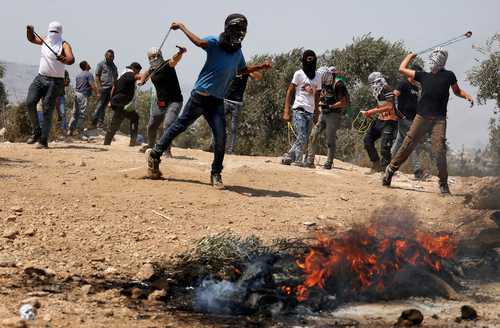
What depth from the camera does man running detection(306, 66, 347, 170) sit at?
11430 millimetres

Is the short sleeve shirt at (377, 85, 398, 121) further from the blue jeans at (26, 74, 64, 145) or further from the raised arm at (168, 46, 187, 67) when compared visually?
the blue jeans at (26, 74, 64, 145)

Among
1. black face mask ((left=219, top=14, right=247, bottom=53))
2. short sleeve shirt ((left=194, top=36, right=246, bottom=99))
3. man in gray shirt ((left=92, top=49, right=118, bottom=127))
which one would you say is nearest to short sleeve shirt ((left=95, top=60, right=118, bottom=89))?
man in gray shirt ((left=92, top=49, right=118, bottom=127))

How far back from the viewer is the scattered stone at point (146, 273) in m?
5.14

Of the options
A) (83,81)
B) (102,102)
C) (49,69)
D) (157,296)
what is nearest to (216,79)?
(157,296)

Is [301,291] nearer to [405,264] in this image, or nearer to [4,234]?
[405,264]

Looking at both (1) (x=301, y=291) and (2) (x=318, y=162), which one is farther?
(2) (x=318, y=162)

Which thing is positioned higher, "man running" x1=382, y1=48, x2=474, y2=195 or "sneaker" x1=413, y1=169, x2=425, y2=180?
"man running" x1=382, y1=48, x2=474, y2=195

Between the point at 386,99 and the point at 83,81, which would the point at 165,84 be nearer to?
the point at 386,99

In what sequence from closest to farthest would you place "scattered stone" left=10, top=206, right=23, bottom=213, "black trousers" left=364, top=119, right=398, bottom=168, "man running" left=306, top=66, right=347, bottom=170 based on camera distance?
1. "scattered stone" left=10, top=206, right=23, bottom=213
2. "black trousers" left=364, top=119, right=398, bottom=168
3. "man running" left=306, top=66, right=347, bottom=170

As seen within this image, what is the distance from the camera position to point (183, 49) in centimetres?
941

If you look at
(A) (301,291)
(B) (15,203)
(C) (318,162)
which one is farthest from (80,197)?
(C) (318,162)

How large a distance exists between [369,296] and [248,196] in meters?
3.28

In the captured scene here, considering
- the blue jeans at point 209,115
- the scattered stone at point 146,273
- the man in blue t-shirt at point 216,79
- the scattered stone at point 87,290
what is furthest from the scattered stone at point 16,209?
the blue jeans at point 209,115

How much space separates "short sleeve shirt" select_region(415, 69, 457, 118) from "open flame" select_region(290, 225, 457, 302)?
376 centimetres
